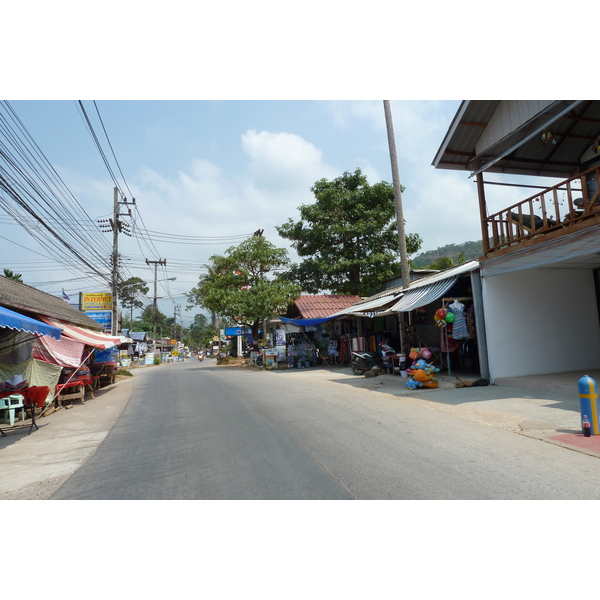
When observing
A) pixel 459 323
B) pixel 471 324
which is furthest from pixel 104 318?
pixel 471 324

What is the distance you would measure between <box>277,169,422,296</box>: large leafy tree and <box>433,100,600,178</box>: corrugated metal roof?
567 inches

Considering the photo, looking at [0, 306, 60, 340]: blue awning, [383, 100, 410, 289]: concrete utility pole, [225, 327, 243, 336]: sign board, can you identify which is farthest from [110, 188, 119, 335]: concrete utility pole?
[383, 100, 410, 289]: concrete utility pole

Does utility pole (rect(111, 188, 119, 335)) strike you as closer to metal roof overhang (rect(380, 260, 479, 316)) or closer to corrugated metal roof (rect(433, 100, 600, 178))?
metal roof overhang (rect(380, 260, 479, 316))

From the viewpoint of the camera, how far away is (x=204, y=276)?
4728 cm

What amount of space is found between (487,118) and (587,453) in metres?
9.33

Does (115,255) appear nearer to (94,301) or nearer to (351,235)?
(94,301)

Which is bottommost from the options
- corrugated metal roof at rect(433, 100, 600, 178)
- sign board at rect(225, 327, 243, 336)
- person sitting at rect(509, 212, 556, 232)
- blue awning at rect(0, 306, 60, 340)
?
blue awning at rect(0, 306, 60, 340)

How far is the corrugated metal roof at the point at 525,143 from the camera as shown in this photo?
34.9 feet

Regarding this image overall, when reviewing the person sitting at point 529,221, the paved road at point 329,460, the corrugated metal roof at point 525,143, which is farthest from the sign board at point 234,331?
the person sitting at point 529,221

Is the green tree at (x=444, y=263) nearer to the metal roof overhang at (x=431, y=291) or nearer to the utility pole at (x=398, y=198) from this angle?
the utility pole at (x=398, y=198)

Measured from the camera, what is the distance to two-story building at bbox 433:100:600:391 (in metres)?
10.1

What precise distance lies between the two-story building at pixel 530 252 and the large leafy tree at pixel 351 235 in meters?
14.8
